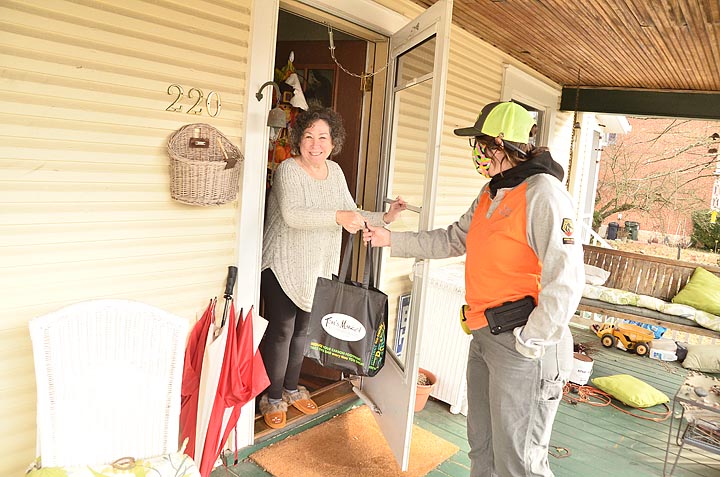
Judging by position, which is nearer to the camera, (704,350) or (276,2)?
(276,2)

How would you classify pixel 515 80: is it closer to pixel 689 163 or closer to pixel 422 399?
pixel 422 399

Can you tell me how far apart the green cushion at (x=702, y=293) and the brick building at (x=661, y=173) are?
8.00 meters

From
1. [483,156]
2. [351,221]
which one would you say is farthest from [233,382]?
[483,156]

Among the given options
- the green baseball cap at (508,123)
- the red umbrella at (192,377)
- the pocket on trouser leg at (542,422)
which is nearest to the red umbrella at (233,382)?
the red umbrella at (192,377)

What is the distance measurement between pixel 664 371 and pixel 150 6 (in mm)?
5158

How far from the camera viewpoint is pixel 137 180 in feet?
7.32

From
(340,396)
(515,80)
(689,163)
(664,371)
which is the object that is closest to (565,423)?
(340,396)

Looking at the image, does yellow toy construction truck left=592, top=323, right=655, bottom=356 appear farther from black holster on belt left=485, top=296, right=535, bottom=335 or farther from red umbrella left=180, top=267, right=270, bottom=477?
red umbrella left=180, top=267, right=270, bottom=477

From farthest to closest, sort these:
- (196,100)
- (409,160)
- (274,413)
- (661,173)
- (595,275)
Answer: (661,173)
(595,275)
(409,160)
(274,413)
(196,100)

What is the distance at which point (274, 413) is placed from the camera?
3156 millimetres

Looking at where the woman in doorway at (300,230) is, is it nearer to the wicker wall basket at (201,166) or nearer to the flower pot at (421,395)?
the wicker wall basket at (201,166)

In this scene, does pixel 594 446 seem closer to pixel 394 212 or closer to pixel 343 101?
pixel 394 212

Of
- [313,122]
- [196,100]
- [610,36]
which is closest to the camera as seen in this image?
[196,100]

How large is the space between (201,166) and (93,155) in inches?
15.7
